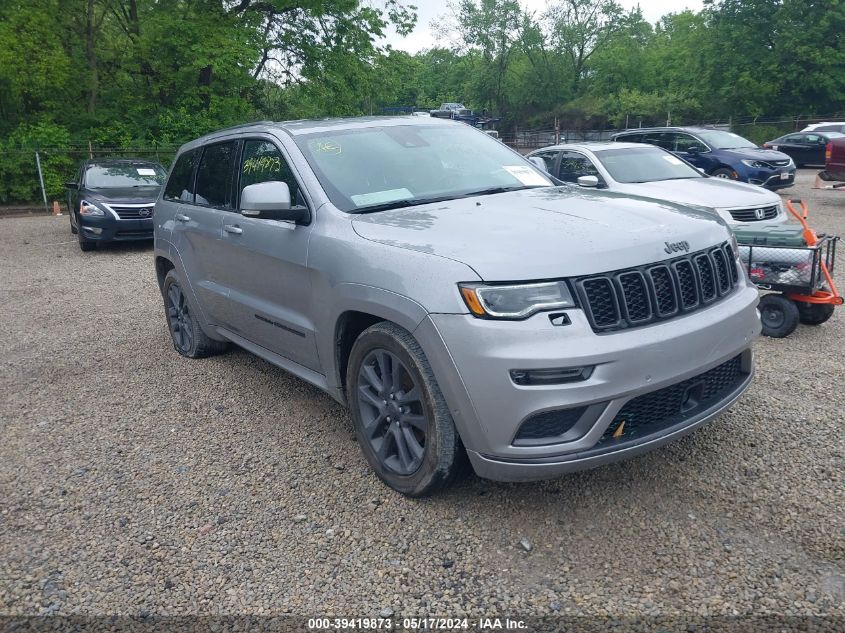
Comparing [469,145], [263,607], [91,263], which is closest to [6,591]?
[263,607]

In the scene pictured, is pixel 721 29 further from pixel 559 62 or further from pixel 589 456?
pixel 589 456

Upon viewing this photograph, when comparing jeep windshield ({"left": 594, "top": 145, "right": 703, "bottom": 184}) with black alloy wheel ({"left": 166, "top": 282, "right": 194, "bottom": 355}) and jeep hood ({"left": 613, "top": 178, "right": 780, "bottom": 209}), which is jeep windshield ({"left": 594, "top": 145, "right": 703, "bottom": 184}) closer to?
jeep hood ({"left": 613, "top": 178, "right": 780, "bottom": 209})

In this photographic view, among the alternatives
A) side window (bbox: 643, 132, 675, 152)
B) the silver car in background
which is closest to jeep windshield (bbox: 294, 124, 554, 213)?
the silver car in background

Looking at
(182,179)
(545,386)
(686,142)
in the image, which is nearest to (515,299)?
(545,386)

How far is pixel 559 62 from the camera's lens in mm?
55906

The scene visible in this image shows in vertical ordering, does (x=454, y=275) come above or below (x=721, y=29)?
below

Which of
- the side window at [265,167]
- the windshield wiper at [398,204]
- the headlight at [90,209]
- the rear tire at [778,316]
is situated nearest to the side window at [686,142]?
the rear tire at [778,316]

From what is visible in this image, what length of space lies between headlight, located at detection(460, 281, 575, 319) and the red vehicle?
1396 cm

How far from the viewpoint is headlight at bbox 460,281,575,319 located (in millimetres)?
2824

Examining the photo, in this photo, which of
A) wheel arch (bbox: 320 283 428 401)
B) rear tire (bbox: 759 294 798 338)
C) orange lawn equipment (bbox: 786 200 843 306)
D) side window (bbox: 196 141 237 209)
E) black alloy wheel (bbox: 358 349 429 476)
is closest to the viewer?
wheel arch (bbox: 320 283 428 401)

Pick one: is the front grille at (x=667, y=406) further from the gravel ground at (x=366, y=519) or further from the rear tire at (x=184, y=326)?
the rear tire at (x=184, y=326)

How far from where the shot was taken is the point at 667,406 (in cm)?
307

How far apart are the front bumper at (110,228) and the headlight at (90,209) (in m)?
0.07

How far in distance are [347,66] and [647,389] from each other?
920 inches
